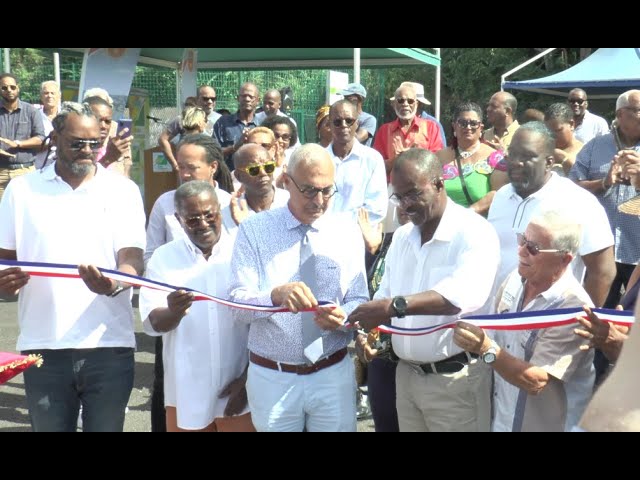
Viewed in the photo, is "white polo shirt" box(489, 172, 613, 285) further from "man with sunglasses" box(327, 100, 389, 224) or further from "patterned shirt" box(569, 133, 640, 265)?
"man with sunglasses" box(327, 100, 389, 224)

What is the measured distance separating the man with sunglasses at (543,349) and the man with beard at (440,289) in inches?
6.1

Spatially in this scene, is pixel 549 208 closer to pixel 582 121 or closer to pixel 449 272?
pixel 449 272

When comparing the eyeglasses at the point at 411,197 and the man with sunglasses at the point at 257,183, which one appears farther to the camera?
the man with sunglasses at the point at 257,183

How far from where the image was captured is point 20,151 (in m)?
10.1

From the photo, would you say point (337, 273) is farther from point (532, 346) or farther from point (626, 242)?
point (626, 242)

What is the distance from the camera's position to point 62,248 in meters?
4.27

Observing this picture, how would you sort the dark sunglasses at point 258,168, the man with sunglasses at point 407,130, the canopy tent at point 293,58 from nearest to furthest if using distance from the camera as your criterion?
the dark sunglasses at point 258,168
the man with sunglasses at point 407,130
the canopy tent at point 293,58

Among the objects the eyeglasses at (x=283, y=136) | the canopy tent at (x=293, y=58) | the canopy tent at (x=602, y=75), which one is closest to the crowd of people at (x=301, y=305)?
the eyeglasses at (x=283, y=136)

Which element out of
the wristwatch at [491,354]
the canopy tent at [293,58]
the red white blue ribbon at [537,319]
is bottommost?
the wristwatch at [491,354]

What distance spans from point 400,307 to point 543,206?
4.68ft

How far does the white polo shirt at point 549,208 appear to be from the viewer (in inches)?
187

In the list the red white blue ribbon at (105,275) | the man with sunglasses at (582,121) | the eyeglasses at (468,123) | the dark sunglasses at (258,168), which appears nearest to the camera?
the red white blue ribbon at (105,275)

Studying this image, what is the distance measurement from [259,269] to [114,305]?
0.80m

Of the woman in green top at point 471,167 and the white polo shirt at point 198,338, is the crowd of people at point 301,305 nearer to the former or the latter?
the white polo shirt at point 198,338
